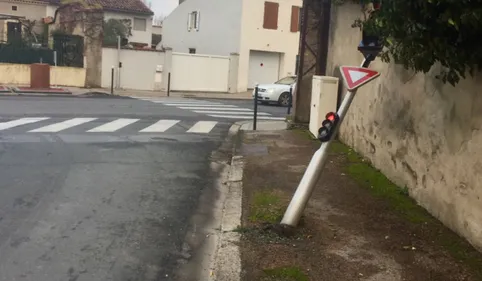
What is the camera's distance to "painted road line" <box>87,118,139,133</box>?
1316 cm

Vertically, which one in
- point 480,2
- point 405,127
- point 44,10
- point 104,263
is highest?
point 44,10

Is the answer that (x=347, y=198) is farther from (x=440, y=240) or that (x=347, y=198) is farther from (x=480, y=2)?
(x=480, y=2)

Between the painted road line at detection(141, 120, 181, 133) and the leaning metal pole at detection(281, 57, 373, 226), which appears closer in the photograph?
the leaning metal pole at detection(281, 57, 373, 226)

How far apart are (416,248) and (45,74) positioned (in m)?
24.0

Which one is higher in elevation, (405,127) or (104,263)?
(405,127)

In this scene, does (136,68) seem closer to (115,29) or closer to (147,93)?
(147,93)

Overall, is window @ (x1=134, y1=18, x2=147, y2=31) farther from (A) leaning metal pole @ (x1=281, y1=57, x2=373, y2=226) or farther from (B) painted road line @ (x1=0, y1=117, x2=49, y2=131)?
(A) leaning metal pole @ (x1=281, y1=57, x2=373, y2=226)

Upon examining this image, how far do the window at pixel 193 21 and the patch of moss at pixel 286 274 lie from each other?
3409 centimetres

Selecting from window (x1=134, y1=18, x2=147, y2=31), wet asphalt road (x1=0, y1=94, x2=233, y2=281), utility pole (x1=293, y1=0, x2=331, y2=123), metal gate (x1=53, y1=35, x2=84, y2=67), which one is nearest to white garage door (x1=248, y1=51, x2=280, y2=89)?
metal gate (x1=53, y1=35, x2=84, y2=67)

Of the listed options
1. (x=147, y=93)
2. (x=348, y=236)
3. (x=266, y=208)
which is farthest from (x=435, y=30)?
(x=147, y=93)

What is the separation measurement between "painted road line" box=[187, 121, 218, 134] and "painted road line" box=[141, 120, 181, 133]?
64cm

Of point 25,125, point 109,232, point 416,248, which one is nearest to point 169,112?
point 25,125

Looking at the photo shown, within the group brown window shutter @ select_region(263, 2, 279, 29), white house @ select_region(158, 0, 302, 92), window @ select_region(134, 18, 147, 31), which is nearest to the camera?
white house @ select_region(158, 0, 302, 92)

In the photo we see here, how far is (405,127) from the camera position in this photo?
7395 millimetres
